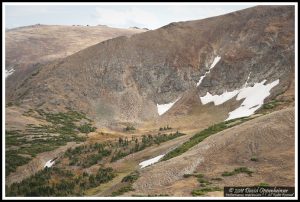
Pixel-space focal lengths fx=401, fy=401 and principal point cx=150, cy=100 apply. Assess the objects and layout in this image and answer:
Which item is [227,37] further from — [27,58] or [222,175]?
[27,58]

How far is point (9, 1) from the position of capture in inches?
1186

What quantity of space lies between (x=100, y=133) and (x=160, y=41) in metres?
37.5

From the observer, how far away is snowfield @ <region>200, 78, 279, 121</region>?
224ft

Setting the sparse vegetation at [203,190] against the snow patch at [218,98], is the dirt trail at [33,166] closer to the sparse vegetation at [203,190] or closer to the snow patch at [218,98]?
the sparse vegetation at [203,190]

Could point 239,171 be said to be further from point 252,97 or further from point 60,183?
point 252,97

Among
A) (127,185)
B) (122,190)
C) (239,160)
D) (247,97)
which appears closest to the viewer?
(122,190)

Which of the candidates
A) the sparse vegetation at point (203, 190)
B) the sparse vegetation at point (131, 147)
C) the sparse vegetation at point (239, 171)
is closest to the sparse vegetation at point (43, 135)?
the sparse vegetation at point (131, 147)

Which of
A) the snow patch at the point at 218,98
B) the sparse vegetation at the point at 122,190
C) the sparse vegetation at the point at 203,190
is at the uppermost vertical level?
the snow patch at the point at 218,98

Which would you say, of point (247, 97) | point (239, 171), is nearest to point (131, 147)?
point (239, 171)

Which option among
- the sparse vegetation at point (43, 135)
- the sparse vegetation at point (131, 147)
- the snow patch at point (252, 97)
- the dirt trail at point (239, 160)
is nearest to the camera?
the dirt trail at point (239, 160)

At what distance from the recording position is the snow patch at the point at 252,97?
6781cm

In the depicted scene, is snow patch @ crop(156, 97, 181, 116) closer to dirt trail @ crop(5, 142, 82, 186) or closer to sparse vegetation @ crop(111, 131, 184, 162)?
sparse vegetation @ crop(111, 131, 184, 162)

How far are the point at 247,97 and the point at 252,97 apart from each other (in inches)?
60.8

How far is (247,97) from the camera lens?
74.6m
